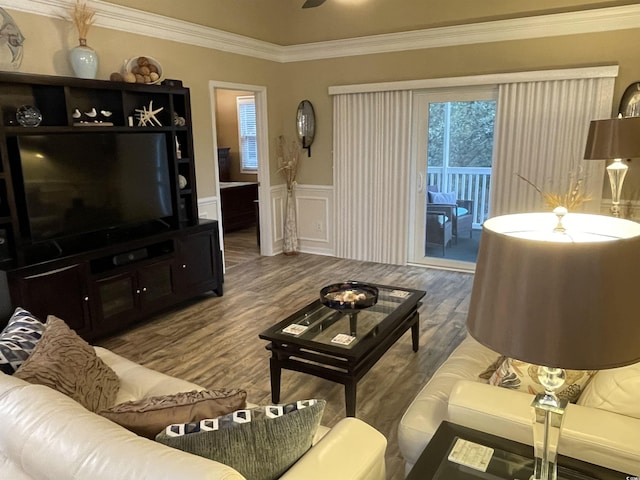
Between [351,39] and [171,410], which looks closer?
[171,410]

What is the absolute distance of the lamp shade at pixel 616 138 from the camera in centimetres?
379

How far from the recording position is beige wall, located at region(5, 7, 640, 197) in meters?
3.93

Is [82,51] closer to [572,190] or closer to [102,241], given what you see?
[102,241]

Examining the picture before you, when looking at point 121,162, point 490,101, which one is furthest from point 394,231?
point 121,162

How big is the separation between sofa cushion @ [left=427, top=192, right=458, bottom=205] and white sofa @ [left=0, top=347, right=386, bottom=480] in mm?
4553

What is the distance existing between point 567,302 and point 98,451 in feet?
3.75

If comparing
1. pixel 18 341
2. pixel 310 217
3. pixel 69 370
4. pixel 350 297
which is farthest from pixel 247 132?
pixel 69 370

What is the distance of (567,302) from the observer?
3.06 ft

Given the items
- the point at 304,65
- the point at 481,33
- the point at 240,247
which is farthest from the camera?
the point at 240,247

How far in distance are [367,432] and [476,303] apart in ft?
2.32

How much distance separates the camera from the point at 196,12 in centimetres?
505

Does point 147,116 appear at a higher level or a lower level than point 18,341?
higher

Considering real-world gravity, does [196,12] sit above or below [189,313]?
above

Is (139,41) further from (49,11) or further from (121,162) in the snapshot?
(121,162)
